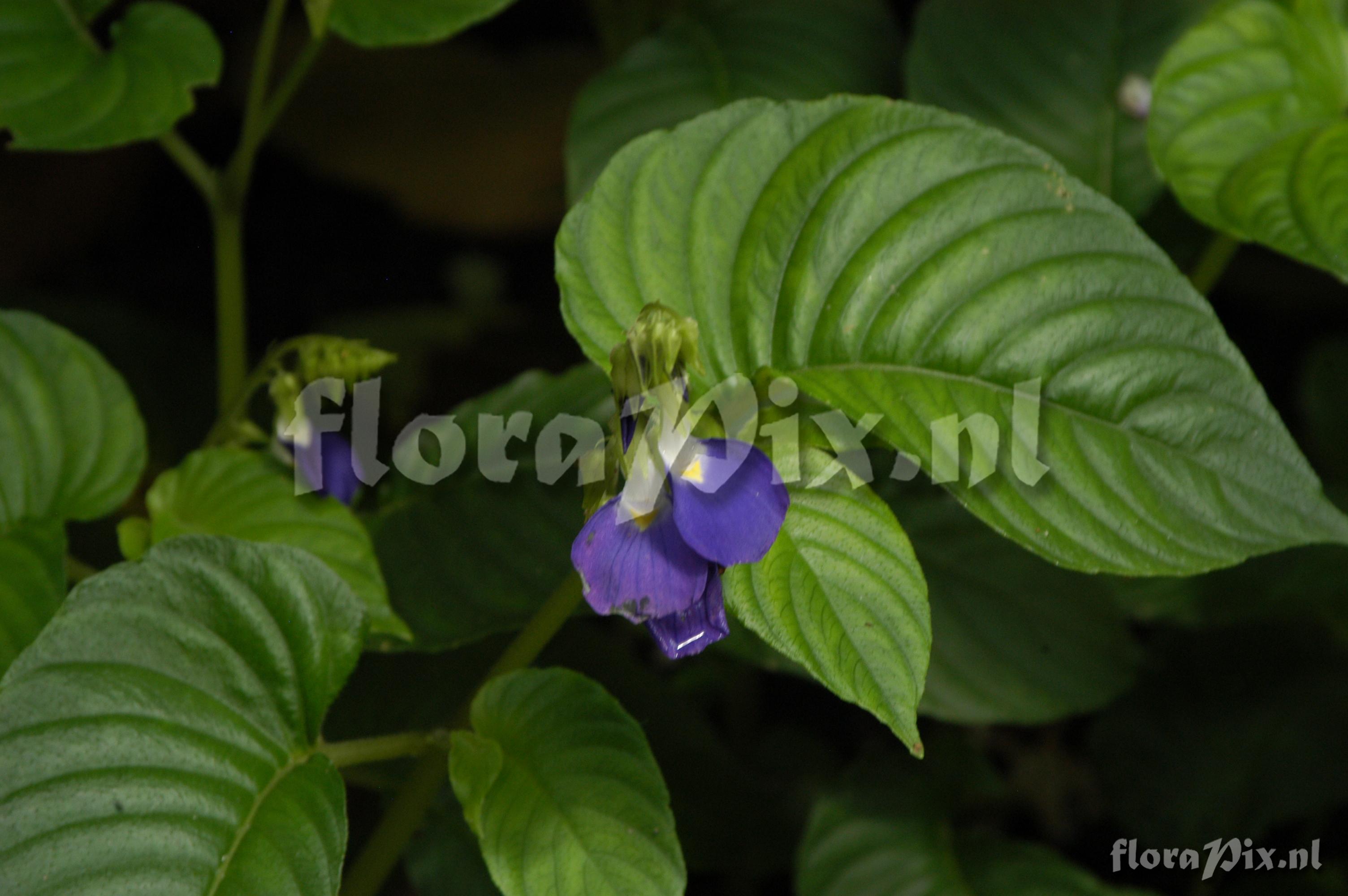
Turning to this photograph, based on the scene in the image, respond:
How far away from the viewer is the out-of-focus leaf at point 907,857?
1364 mm

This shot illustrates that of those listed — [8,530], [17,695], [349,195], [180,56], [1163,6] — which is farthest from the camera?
[349,195]

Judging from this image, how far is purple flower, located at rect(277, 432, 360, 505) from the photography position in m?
1.16

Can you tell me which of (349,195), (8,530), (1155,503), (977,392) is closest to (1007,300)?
(977,392)

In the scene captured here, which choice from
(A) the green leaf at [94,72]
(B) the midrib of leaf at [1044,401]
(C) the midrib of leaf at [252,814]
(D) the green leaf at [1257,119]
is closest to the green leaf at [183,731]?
(C) the midrib of leaf at [252,814]

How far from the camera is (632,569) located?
2.42ft

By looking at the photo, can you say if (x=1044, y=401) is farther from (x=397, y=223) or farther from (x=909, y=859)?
(x=397, y=223)

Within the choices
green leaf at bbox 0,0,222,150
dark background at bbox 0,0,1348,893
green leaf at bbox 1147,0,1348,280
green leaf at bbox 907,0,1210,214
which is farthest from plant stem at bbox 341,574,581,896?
dark background at bbox 0,0,1348,893

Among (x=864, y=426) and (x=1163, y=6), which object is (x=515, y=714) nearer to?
(x=864, y=426)

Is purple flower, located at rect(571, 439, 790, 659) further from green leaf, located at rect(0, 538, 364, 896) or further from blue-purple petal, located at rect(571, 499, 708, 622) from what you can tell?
green leaf, located at rect(0, 538, 364, 896)

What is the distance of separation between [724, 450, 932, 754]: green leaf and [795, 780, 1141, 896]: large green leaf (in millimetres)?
669

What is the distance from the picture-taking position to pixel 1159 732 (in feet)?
5.35

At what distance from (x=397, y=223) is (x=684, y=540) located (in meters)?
1.84

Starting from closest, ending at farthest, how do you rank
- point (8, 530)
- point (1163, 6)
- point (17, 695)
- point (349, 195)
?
point (17, 695) → point (8, 530) → point (1163, 6) → point (349, 195)

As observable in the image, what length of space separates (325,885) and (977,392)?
22.8 inches
